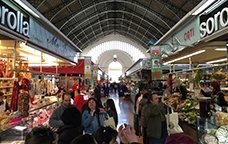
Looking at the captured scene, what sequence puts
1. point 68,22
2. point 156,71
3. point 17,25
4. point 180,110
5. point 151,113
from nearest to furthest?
1. point 17,25
2. point 151,113
3. point 180,110
4. point 156,71
5. point 68,22

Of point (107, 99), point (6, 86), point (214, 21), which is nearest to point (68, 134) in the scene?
point (107, 99)

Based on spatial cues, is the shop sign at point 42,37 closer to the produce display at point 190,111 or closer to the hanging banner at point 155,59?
the hanging banner at point 155,59

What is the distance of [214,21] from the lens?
5148 millimetres

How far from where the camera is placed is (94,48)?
148ft

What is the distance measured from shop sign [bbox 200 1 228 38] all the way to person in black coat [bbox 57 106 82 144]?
2857 mm

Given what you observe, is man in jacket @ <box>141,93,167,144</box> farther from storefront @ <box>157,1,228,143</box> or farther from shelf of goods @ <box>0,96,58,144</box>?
shelf of goods @ <box>0,96,58,144</box>

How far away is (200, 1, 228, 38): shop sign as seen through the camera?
4.69 metres

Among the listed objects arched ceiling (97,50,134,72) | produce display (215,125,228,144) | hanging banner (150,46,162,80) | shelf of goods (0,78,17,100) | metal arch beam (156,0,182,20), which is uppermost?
metal arch beam (156,0,182,20)

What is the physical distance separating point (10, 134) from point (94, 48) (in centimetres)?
4174

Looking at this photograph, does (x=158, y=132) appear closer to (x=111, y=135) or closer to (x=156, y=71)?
(x=111, y=135)

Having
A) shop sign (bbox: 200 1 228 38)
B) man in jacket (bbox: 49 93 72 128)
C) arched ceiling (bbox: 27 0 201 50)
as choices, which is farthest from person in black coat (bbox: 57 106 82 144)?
arched ceiling (bbox: 27 0 201 50)

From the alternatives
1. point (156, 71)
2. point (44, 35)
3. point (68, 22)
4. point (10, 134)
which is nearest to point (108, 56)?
point (68, 22)

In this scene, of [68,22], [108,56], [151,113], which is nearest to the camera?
[151,113]

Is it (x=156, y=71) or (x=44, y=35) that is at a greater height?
(x=44, y=35)
